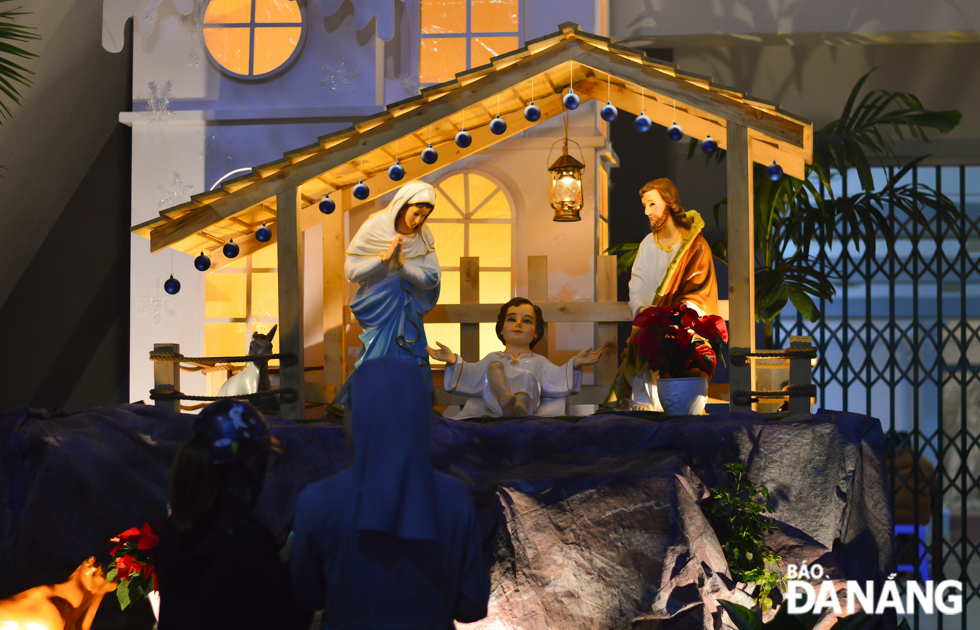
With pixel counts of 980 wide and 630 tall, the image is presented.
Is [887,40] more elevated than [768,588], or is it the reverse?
[887,40]

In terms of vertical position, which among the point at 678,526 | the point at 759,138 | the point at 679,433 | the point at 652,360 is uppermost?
the point at 759,138

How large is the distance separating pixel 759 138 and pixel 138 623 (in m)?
4.74

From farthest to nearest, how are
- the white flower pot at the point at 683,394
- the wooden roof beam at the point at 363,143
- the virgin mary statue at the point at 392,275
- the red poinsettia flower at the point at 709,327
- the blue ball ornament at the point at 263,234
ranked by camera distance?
the virgin mary statue at the point at 392,275 < the blue ball ornament at the point at 263,234 < the wooden roof beam at the point at 363,143 < the red poinsettia flower at the point at 709,327 < the white flower pot at the point at 683,394

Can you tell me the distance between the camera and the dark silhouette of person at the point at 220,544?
93.3 inches

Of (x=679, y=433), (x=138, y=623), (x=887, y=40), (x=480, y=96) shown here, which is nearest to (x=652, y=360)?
(x=679, y=433)

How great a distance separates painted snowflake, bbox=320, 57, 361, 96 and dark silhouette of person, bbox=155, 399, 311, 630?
241 inches

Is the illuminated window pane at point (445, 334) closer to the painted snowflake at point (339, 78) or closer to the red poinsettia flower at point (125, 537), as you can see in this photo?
the painted snowflake at point (339, 78)

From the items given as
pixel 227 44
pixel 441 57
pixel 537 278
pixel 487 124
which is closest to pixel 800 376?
pixel 537 278

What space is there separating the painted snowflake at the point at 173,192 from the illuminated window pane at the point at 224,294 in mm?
742

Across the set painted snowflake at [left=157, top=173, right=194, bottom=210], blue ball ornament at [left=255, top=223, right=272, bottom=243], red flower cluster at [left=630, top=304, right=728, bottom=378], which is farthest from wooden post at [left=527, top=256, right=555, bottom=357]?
painted snowflake at [left=157, top=173, right=194, bottom=210]

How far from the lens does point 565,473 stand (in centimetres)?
461

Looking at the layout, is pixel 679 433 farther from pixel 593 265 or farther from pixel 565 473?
pixel 593 265

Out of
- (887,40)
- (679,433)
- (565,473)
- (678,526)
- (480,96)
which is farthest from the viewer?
(887,40)

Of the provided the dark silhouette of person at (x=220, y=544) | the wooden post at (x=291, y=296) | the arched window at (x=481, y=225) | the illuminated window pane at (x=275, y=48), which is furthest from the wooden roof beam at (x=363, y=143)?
the dark silhouette of person at (x=220, y=544)
